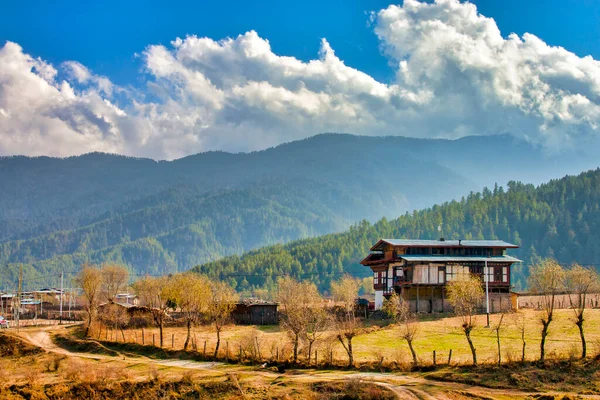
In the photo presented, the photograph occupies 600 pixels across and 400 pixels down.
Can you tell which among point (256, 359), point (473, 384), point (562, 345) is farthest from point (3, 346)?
point (562, 345)

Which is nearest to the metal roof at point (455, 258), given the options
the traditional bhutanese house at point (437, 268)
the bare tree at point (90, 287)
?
the traditional bhutanese house at point (437, 268)

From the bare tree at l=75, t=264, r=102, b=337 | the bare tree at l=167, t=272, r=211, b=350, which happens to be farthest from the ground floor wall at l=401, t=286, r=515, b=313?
the bare tree at l=75, t=264, r=102, b=337

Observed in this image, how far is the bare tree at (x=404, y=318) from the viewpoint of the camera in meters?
62.5

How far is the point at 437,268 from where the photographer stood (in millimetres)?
111562

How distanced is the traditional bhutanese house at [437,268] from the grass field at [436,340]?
796 centimetres

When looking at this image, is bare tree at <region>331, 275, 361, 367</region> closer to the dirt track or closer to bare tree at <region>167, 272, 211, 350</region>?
the dirt track

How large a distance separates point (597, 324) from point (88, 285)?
250 feet

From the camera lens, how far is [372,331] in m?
89.4

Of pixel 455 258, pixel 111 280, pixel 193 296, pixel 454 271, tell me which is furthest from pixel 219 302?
pixel 111 280

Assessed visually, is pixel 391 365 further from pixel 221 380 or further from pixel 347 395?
pixel 221 380

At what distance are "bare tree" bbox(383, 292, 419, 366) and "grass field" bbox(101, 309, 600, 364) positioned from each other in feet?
4.10

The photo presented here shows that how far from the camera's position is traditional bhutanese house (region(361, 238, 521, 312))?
110 meters

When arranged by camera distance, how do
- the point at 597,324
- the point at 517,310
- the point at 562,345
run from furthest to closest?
the point at 517,310, the point at 597,324, the point at 562,345

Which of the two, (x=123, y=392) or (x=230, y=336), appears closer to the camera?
(x=123, y=392)
